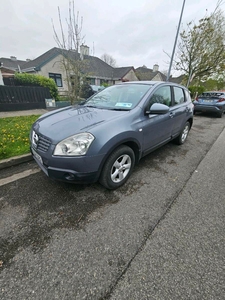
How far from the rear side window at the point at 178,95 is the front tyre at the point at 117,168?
6.99 feet

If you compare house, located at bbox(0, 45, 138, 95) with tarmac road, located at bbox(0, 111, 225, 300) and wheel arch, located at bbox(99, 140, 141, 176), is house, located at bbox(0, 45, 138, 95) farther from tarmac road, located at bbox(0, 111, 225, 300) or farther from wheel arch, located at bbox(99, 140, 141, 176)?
tarmac road, located at bbox(0, 111, 225, 300)

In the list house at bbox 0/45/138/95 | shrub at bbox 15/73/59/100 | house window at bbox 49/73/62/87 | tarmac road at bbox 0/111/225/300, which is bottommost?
tarmac road at bbox 0/111/225/300

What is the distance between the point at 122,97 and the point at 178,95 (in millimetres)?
1743

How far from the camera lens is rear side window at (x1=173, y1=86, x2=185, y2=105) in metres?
3.61

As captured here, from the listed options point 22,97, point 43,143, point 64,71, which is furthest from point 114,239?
point 64,71

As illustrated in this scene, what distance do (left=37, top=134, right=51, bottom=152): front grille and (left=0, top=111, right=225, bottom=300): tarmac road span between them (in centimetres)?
73

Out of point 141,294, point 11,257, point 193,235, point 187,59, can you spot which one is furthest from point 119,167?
point 187,59

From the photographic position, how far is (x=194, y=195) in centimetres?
239

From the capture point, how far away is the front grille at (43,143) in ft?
6.57

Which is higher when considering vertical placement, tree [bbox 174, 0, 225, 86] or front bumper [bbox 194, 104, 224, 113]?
tree [bbox 174, 0, 225, 86]

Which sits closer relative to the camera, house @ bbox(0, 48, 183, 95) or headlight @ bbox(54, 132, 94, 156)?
headlight @ bbox(54, 132, 94, 156)

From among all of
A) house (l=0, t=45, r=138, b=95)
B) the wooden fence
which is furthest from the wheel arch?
house (l=0, t=45, r=138, b=95)

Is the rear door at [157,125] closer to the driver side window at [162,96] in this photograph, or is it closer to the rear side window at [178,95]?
the driver side window at [162,96]

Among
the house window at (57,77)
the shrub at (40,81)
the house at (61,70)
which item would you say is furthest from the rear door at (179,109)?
the house window at (57,77)
